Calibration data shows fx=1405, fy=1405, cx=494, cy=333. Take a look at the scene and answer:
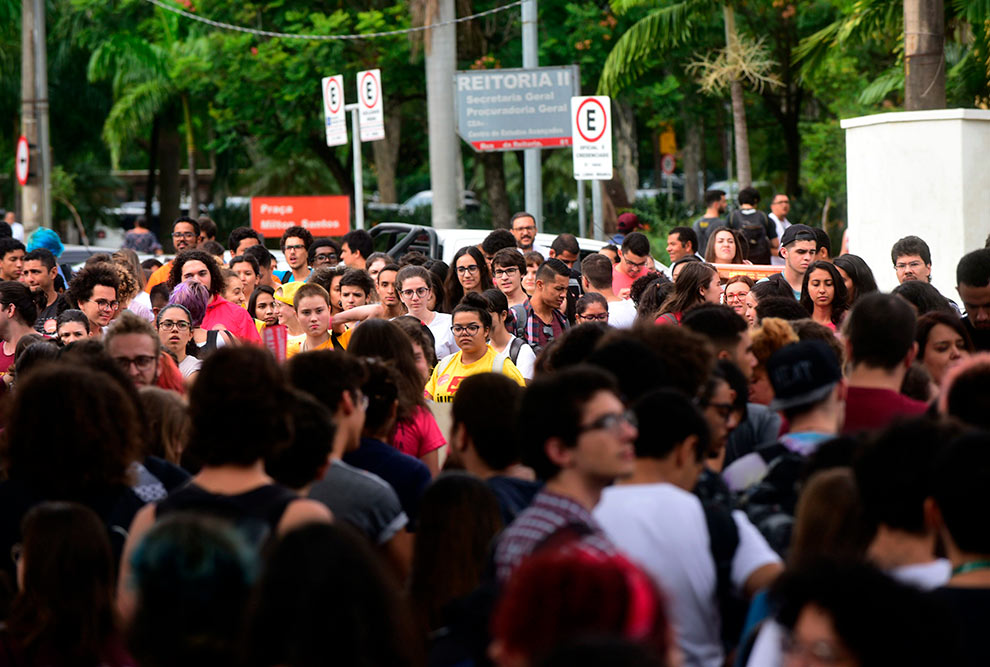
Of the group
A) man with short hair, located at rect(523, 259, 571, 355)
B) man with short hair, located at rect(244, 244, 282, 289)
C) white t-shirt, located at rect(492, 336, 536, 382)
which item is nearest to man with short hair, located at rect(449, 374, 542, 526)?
white t-shirt, located at rect(492, 336, 536, 382)

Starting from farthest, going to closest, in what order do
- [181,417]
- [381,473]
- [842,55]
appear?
[842,55] < [181,417] < [381,473]

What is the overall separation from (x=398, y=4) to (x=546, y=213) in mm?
8173

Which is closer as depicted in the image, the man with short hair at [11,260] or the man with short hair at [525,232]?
the man with short hair at [11,260]

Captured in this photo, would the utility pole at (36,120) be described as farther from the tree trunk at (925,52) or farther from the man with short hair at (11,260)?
the tree trunk at (925,52)

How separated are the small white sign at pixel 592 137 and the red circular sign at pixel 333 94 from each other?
3.47m

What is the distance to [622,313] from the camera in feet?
34.9

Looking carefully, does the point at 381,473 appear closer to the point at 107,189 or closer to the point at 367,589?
the point at 367,589

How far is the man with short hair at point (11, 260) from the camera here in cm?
1116

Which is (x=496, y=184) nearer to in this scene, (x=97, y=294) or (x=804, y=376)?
(x=97, y=294)

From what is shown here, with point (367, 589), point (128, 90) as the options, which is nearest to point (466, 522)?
point (367, 589)

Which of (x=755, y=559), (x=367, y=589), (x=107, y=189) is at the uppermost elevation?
(x=107, y=189)

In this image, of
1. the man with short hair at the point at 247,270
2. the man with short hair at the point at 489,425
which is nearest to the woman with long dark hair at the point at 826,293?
the man with short hair at the point at 489,425

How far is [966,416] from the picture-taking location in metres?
4.40

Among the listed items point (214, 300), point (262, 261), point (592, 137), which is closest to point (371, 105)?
point (592, 137)
